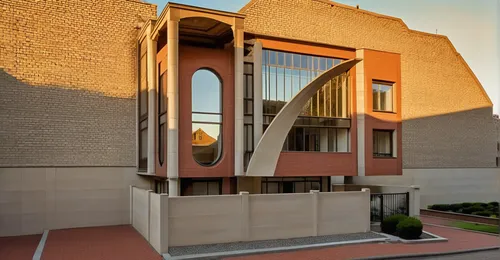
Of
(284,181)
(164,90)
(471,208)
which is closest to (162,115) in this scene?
(164,90)

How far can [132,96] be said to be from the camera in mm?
22656

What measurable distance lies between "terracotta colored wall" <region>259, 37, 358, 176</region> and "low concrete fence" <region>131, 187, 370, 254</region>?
121 inches

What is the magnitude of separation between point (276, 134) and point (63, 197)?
35.5 ft

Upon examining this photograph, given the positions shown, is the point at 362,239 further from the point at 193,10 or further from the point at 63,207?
the point at 63,207

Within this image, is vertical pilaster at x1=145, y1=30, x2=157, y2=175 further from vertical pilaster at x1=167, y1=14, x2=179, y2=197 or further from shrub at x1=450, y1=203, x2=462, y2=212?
shrub at x1=450, y1=203, x2=462, y2=212

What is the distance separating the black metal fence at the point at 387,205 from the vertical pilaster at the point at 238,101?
6.66 meters

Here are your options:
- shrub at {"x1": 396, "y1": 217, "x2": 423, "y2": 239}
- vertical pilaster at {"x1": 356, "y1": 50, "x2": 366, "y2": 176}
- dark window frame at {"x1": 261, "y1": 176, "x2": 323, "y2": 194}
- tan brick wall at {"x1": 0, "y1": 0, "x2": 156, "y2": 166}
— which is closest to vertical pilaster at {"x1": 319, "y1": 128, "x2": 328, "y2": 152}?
vertical pilaster at {"x1": 356, "y1": 50, "x2": 366, "y2": 176}

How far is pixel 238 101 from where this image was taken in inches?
781

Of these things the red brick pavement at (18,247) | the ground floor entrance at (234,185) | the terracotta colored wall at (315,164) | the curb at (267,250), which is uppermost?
the terracotta colored wall at (315,164)

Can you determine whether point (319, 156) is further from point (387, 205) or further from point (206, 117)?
point (206, 117)

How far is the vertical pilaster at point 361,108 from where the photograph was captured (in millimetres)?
22516

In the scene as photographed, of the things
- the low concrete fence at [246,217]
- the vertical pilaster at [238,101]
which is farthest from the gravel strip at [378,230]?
the vertical pilaster at [238,101]

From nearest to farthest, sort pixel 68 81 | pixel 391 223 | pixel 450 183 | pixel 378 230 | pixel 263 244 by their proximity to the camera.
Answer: pixel 263 244
pixel 391 223
pixel 378 230
pixel 68 81
pixel 450 183

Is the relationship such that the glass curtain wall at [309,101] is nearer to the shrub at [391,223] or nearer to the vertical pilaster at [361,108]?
the vertical pilaster at [361,108]
